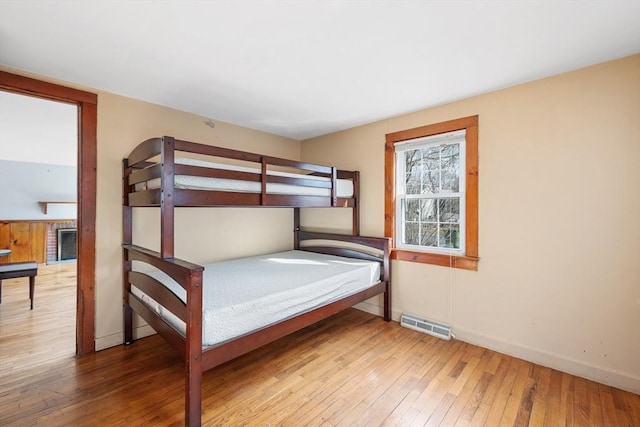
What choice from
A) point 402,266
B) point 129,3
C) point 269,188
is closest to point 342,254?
point 402,266

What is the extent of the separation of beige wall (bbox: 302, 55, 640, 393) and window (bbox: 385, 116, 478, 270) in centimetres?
10

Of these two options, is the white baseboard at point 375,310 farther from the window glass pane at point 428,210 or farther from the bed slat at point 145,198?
the bed slat at point 145,198

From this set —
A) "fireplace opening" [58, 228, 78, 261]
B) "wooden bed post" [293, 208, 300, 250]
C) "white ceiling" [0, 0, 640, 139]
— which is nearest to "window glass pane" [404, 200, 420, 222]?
"white ceiling" [0, 0, 640, 139]

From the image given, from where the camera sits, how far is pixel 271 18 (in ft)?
4.95

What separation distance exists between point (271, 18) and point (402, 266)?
2511 mm

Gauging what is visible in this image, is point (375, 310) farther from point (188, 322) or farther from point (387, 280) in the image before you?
point (188, 322)

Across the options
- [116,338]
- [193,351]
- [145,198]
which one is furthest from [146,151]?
[116,338]

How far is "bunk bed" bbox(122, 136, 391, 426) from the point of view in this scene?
1.52 metres

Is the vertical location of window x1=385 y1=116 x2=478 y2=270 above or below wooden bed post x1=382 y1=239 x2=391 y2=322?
above

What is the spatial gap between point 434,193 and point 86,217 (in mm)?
3182

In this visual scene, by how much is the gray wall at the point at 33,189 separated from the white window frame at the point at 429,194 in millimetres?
7414

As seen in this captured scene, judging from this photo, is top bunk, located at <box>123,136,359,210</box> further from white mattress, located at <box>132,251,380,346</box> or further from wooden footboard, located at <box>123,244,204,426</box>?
white mattress, located at <box>132,251,380,346</box>

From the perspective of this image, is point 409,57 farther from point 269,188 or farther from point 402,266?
point 402,266

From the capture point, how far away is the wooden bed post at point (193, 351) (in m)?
1.45
